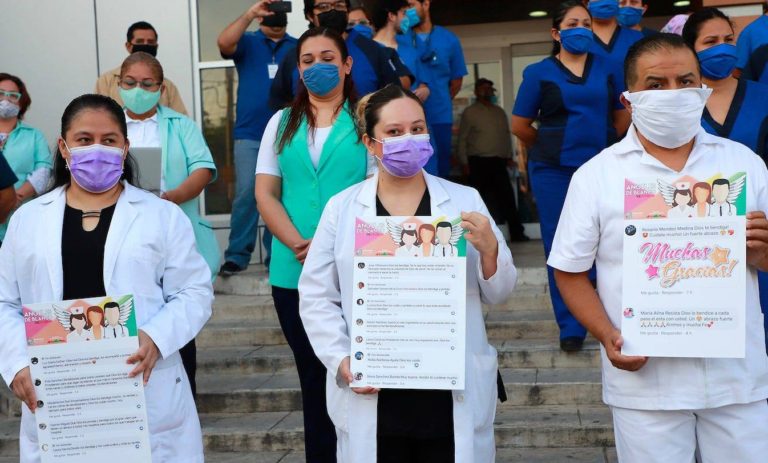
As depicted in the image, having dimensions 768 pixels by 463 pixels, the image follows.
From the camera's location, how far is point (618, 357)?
10.9ft

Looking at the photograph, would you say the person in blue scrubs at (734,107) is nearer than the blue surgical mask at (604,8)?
Yes

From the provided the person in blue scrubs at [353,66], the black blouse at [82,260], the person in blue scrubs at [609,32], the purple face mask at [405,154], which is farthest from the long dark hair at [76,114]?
the person in blue scrubs at [609,32]

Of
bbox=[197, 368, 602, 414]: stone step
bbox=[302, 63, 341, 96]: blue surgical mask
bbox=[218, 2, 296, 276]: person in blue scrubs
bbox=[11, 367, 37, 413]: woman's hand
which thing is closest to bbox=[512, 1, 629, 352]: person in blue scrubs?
bbox=[197, 368, 602, 414]: stone step

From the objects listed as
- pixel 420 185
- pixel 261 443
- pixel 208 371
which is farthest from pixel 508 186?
pixel 420 185

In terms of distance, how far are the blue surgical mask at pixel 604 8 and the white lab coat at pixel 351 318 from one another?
11.4 feet

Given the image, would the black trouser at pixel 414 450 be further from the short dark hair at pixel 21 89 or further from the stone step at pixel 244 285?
the short dark hair at pixel 21 89

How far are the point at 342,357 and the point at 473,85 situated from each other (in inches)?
369

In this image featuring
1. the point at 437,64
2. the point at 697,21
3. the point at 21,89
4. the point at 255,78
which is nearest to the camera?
the point at 697,21

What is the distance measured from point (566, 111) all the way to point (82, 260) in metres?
3.57

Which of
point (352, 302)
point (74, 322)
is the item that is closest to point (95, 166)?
point (74, 322)

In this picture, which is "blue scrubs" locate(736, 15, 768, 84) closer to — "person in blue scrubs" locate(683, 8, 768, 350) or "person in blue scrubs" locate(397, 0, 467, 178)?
"person in blue scrubs" locate(683, 8, 768, 350)

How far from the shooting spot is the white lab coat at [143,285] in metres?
3.66

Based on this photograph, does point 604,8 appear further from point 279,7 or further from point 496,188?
point 496,188

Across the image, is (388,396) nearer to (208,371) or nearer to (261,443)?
(261,443)
